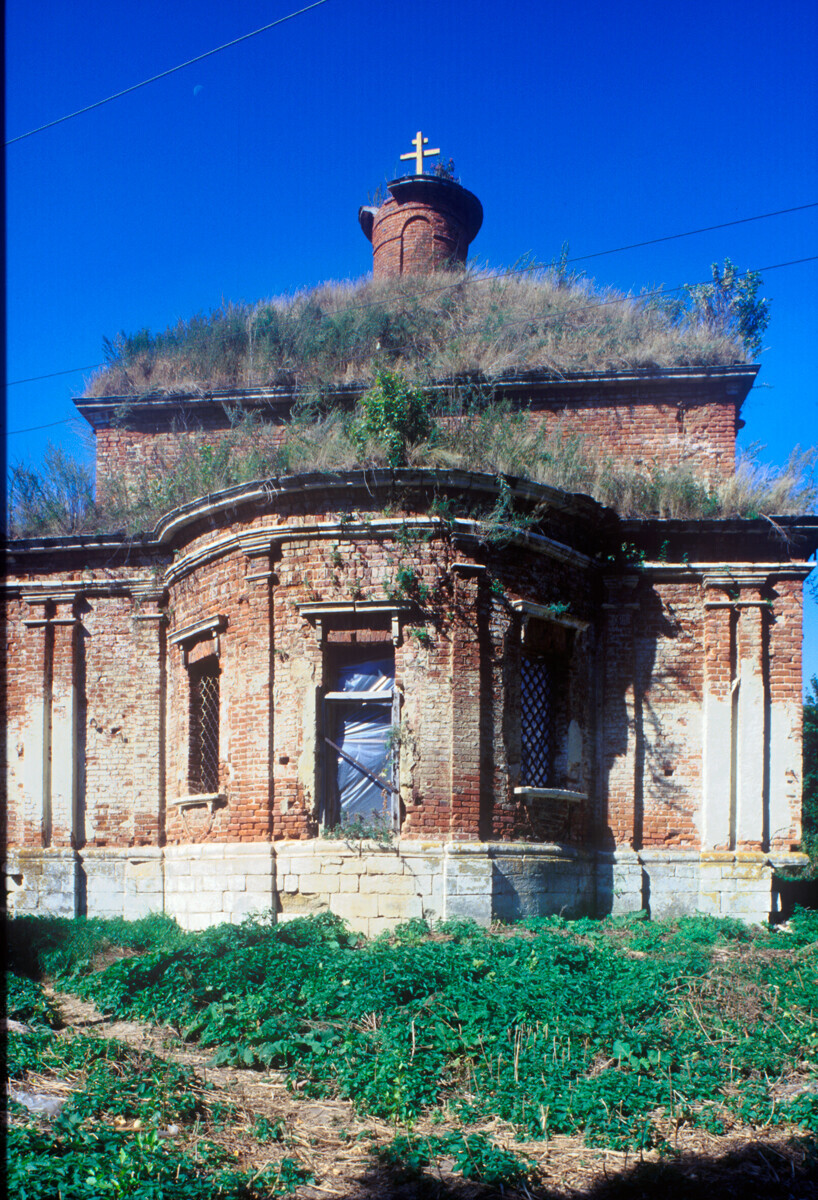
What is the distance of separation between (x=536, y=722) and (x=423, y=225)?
13147mm

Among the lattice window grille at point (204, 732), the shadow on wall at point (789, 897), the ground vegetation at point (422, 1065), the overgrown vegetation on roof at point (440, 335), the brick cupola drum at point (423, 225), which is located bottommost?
the shadow on wall at point (789, 897)

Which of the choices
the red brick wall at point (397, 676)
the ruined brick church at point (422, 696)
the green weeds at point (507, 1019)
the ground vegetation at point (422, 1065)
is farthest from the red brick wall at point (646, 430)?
the green weeds at point (507, 1019)

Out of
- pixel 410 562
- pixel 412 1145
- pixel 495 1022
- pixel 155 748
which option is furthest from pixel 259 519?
pixel 412 1145

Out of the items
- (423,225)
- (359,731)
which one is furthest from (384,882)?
(423,225)

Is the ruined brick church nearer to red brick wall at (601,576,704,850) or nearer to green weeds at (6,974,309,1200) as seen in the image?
red brick wall at (601,576,704,850)

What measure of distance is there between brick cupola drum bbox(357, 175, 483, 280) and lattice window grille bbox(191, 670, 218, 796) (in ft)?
37.6

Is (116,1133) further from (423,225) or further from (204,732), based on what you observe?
(423,225)

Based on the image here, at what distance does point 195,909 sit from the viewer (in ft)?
39.6

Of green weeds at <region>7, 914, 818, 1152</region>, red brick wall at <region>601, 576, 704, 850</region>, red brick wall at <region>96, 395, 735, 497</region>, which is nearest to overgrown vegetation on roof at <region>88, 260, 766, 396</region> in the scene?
red brick wall at <region>96, 395, 735, 497</region>

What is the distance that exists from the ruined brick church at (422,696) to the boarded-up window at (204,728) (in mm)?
45

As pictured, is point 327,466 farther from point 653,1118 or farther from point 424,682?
point 653,1118

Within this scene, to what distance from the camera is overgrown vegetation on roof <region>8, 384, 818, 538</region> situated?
12258 millimetres

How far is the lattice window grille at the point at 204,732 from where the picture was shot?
13.2m

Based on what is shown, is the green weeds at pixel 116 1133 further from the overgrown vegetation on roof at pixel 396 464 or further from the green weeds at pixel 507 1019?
the overgrown vegetation on roof at pixel 396 464
